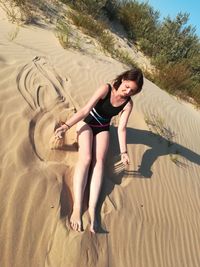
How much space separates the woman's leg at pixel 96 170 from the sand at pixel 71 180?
0.13 m

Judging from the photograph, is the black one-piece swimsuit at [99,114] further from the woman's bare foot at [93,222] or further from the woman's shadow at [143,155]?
the woman's bare foot at [93,222]

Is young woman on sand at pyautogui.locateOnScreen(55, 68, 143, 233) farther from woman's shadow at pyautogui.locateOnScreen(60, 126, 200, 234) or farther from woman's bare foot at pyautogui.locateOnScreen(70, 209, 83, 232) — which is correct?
woman's shadow at pyautogui.locateOnScreen(60, 126, 200, 234)

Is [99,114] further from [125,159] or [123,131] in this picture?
[125,159]

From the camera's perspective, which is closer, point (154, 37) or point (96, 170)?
point (96, 170)

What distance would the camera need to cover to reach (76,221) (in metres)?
3.96

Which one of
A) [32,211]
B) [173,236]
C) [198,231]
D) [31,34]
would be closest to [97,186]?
[32,211]

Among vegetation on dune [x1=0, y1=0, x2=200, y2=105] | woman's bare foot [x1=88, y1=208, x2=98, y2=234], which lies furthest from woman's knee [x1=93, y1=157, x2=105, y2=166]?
vegetation on dune [x1=0, y1=0, x2=200, y2=105]

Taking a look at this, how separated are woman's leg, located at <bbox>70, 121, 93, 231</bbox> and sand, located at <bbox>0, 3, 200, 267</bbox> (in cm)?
9

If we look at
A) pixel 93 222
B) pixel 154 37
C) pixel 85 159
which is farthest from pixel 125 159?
pixel 154 37

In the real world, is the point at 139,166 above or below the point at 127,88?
below

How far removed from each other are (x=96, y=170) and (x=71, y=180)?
297 millimetres

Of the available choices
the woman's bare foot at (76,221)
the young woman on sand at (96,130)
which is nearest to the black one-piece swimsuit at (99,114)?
the young woman on sand at (96,130)

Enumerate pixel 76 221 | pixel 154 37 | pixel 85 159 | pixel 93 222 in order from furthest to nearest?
pixel 154 37, pixel 85 159, pixel 93 222, pixel 76 221

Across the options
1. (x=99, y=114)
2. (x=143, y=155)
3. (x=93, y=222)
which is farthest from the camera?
(x=143, y=155)
